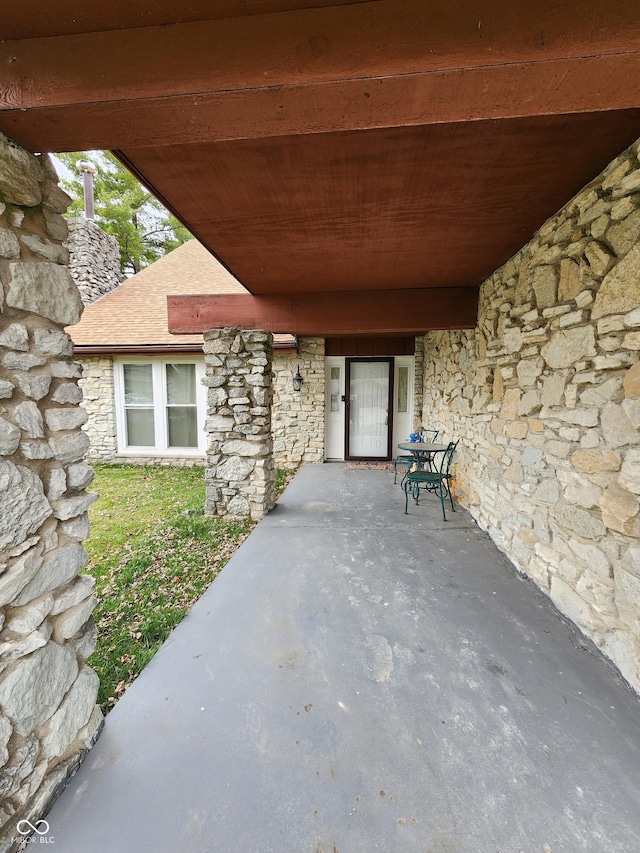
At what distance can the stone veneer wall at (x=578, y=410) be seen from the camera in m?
1.65

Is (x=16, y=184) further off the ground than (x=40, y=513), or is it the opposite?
(x=16, y=184)

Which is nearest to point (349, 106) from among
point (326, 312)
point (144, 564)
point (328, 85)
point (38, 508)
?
point (328, 85)

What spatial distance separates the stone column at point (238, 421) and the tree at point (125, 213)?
869 centimetres

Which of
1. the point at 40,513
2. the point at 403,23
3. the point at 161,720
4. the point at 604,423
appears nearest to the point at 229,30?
the point at 403,23

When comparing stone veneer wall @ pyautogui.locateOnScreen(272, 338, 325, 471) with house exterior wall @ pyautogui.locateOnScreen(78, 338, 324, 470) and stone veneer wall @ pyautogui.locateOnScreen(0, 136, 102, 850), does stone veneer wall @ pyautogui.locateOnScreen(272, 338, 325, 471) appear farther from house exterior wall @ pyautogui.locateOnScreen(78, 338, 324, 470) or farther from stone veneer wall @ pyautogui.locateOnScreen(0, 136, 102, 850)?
stone veneer wall @ pyautogui.locateOnScreen(0, 136, 102, 850)

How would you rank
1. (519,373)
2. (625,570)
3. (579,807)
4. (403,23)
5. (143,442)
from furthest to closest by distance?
(143,442)
(519,373)
(625,570)
(579,807)
(403,23)

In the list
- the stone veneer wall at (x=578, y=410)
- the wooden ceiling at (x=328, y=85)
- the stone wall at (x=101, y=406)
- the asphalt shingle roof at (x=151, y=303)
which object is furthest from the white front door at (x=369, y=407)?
the wooden ceiling at (x=328, y=85)

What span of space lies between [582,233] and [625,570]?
181cm

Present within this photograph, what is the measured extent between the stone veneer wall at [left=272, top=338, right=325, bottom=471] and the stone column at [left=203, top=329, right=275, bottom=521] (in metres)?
2.48

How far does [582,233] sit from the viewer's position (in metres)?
1.93

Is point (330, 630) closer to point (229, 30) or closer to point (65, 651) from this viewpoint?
point (65, 651)

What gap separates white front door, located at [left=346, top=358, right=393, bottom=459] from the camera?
6582mm

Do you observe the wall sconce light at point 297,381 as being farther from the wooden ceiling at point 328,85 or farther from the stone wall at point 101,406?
the wooden ceiling at point 328,85

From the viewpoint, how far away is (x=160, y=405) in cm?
Result: 647
